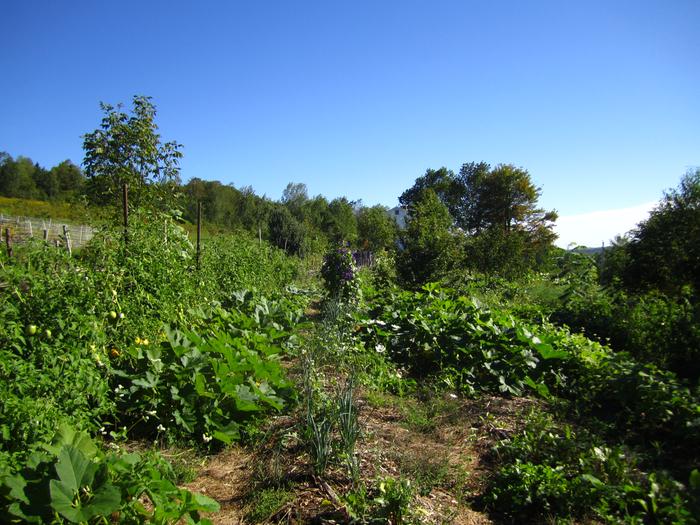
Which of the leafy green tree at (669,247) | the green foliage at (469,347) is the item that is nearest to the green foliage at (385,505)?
the green foliage at (469,347)

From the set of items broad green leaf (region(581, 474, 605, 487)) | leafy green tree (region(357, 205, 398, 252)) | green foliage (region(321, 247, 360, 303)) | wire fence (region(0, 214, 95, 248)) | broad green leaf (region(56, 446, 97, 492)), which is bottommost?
broad green leaf (region(581, 474, 605, 487))

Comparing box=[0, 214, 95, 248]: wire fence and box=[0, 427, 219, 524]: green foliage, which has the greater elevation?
box=[0, 214, 95, 248]: wire fence

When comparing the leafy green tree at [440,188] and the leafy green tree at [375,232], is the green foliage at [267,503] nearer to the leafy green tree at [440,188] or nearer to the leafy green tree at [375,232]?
the leafy green tree at [375,232]

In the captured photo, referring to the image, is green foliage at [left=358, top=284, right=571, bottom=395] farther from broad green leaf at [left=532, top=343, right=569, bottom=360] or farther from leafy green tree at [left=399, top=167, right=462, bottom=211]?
leafy green tree at [left=399, top=167, right=462, bottom=211]

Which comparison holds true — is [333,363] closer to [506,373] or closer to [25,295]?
[506,373]

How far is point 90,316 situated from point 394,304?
4.07 metres

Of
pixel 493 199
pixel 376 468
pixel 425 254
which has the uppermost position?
pixel 493 199

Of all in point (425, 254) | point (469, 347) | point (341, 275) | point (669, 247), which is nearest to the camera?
point (469, 347)

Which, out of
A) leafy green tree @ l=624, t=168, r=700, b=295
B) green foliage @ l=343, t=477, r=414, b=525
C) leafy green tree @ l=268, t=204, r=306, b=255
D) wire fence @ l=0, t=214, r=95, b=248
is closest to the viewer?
green foliage @ l=343, t=477, r=414, b=525

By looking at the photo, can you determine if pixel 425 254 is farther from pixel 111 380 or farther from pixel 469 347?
pixel 111 380

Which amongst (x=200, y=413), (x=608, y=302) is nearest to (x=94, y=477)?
(x=200, y=413)

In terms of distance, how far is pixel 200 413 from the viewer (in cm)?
264

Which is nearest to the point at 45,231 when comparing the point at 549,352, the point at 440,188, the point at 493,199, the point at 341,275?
the point at 341,275

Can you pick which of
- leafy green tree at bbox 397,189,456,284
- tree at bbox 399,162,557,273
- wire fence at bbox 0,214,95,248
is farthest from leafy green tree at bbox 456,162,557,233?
wire fence at bbox 0,214,95,248
